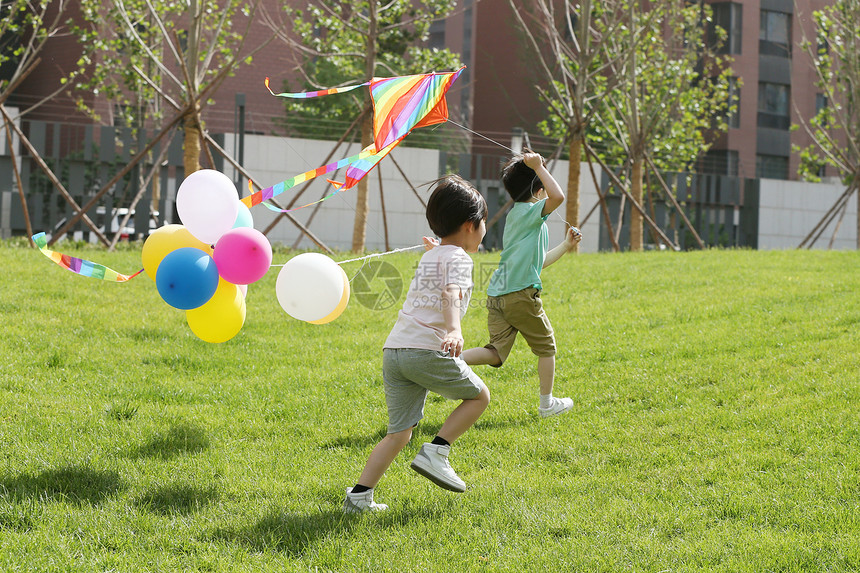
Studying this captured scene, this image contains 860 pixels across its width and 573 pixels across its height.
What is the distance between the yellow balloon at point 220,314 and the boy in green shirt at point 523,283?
57.0 inches

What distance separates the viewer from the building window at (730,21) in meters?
32.1

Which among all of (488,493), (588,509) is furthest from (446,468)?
(588,509)

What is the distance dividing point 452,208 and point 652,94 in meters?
15.6

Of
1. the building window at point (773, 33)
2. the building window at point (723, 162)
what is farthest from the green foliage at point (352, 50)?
the building window at point (773, 33)

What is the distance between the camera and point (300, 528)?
143 inches

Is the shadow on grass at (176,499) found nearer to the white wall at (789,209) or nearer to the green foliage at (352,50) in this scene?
the green foliage at (352,50)

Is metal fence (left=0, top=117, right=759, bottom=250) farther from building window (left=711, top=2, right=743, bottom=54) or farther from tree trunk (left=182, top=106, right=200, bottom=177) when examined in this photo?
building window (left=711, top=2, right=743, bottom=54)

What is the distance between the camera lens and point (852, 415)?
4836 millimetres

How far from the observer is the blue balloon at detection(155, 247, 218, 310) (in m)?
4.25

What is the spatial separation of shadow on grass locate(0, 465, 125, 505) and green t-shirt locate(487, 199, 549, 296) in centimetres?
249

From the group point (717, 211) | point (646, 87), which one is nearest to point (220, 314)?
point (646, 87)

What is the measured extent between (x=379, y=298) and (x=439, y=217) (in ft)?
18.5

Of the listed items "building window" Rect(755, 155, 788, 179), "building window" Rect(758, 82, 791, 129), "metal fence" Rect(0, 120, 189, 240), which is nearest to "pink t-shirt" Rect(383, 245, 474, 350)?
"metal fence" Rect(0, 120, 189, 240)

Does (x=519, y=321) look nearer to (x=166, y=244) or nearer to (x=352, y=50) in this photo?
(x=166, y=244)
